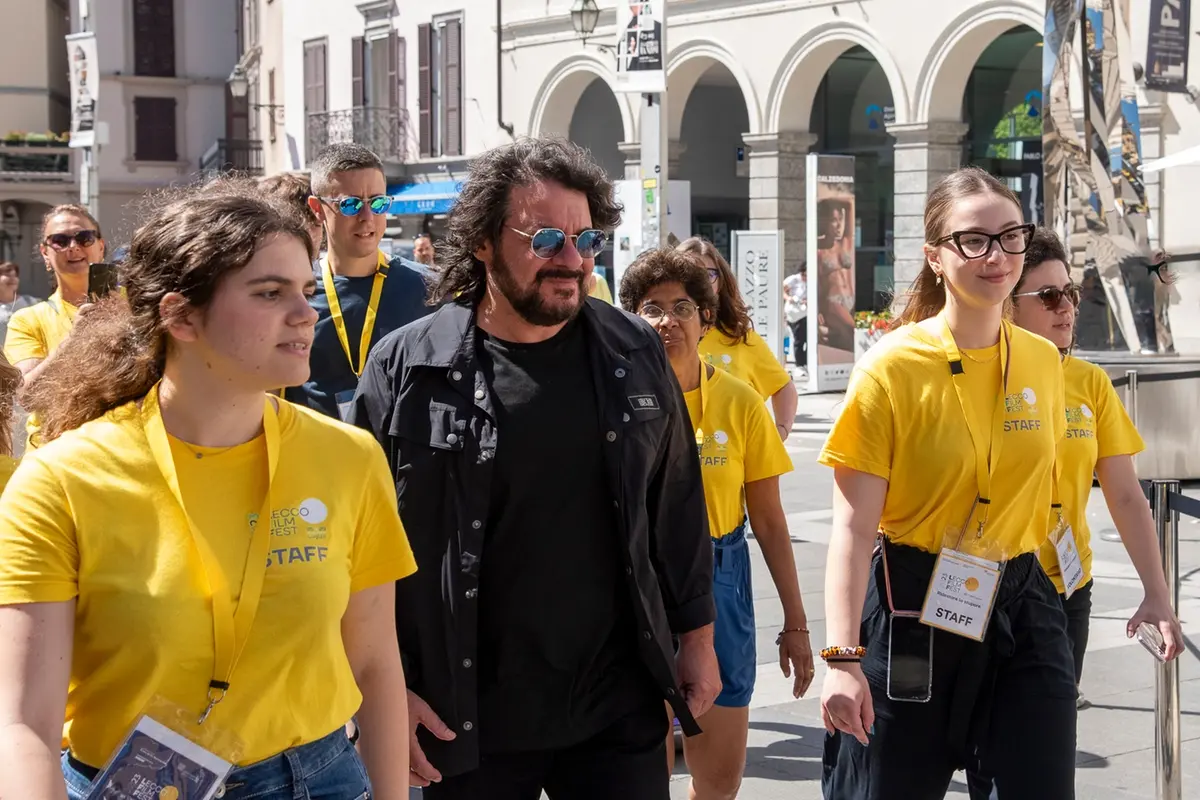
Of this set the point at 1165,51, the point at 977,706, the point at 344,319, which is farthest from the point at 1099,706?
the point at 1165,51

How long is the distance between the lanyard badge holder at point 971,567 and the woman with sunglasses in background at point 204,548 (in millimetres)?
1441

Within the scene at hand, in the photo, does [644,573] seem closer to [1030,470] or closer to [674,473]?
[674,473]

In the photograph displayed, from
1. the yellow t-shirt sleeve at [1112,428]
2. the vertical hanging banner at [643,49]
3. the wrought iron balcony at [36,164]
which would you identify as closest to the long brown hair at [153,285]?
the yellow t-shirt sleeve at [1112,428]

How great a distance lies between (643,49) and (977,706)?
42.5 ft

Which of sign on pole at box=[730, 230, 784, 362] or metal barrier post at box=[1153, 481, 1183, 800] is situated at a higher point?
sign on pole at box=[730, 230, 784, 362]

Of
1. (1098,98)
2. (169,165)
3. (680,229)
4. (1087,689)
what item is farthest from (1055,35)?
(169,165)

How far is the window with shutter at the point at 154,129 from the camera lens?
54281 mm

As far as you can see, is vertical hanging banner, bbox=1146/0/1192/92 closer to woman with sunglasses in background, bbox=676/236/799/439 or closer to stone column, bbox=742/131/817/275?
stone column, bbox=742/131/817/275

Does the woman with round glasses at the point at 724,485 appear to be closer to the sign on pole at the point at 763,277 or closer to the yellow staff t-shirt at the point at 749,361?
the yellow staff t-shirt at the point at 749,361

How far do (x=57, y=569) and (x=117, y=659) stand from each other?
0.16 meters

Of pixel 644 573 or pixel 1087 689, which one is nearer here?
pixel 644 573

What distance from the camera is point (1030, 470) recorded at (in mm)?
3879

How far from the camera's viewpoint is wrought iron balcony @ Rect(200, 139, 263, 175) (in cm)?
4702

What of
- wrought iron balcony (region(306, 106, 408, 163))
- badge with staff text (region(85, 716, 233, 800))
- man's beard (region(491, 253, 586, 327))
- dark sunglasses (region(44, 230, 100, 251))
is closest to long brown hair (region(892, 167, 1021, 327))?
man's beard (region(491, 253, 586, 327))
